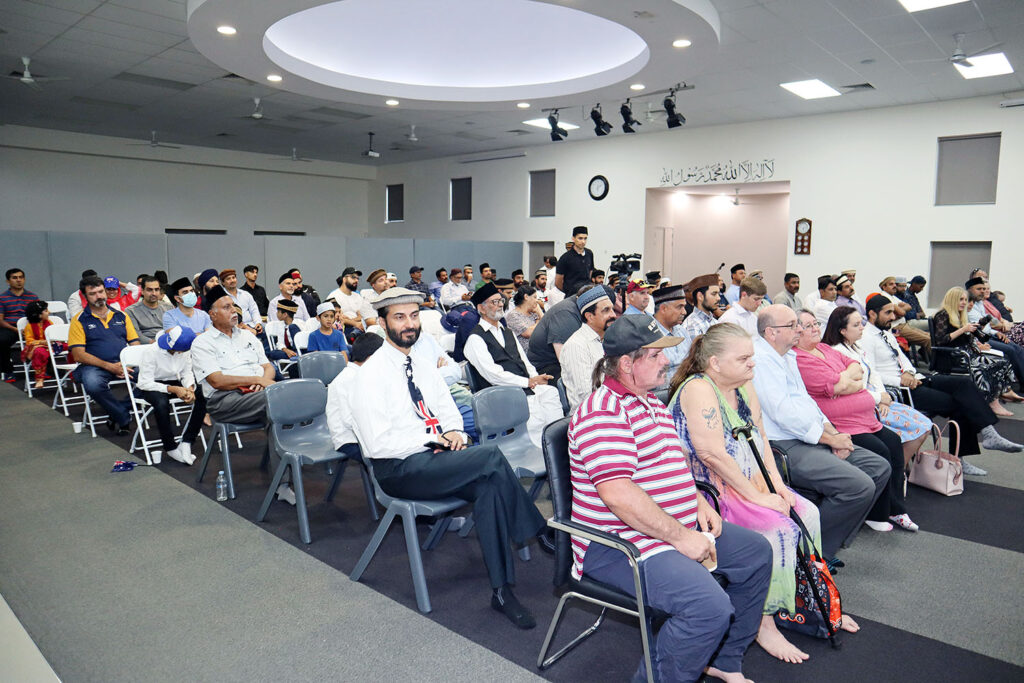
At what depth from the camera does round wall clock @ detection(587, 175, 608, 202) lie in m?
13.5

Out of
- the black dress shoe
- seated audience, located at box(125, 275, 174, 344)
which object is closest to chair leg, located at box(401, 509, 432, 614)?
the black dress shoe

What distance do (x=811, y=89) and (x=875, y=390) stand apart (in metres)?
7.02

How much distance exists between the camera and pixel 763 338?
11.2 ft

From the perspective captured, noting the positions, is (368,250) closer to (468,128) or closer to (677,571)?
(468,128)

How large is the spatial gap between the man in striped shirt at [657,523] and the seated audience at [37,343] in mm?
7158

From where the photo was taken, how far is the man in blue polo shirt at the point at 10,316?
814 centimetres

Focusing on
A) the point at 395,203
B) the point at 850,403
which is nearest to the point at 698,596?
the point at 850,403

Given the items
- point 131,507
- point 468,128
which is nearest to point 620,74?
point 468,128

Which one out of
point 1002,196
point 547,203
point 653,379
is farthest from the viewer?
point 547,203

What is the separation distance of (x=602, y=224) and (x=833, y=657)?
11768 mm

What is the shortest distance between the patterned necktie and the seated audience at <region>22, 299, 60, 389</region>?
5.83m

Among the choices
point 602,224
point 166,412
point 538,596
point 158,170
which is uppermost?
point 158,170

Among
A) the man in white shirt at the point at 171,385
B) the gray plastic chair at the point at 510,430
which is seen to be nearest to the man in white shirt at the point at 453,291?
the man in white shirt at the point at 171,385

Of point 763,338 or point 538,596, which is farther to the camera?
point 763,338
